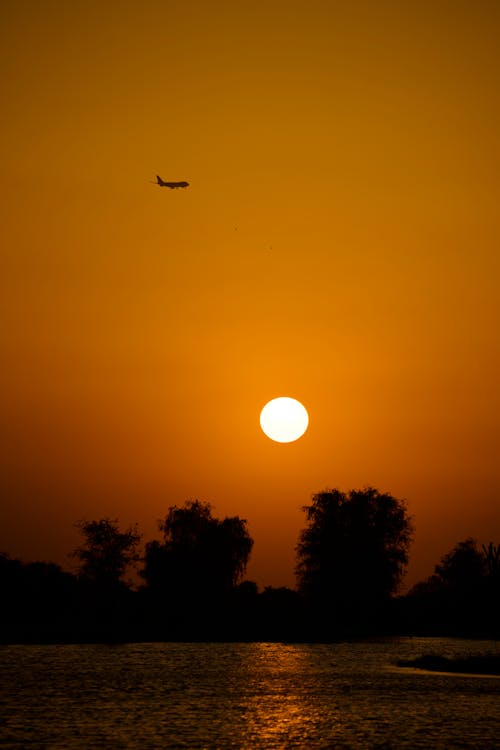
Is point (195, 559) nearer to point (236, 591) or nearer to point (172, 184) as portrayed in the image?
point (236, 591)

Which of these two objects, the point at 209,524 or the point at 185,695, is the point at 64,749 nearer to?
the point at 185,695

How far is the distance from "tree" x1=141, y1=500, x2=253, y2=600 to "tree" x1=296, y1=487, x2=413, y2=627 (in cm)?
1397

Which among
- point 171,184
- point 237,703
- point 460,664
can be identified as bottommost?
point 237,703

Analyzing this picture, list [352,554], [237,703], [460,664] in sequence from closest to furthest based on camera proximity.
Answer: [237,703], [460,664], [352,554]

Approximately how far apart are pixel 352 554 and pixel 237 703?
79.1 meters

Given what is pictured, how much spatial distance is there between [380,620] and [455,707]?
290 ft

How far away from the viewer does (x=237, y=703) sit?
55656 millimetres

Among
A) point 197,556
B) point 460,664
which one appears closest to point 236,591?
point 197,556

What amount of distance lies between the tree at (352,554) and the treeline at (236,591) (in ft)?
0.45

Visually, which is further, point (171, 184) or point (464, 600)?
point (464, 600)

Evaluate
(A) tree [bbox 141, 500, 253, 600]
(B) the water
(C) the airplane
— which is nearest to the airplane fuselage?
(C) the airplane

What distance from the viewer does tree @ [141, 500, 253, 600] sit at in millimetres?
145875

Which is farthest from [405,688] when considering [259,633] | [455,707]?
[259,633]

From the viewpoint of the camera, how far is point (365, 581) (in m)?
134
